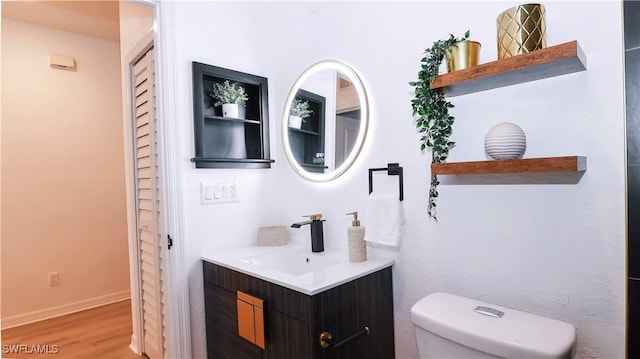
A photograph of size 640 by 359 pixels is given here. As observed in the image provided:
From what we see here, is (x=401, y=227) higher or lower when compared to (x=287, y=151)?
lower

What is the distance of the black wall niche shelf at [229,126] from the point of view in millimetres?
1760

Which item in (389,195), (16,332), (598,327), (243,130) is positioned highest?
(243,130)

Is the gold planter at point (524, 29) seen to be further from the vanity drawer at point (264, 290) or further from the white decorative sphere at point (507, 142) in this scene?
the vanity drawer at point (264, 290)

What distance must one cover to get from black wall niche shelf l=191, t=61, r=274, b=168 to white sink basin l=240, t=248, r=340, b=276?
0.52m

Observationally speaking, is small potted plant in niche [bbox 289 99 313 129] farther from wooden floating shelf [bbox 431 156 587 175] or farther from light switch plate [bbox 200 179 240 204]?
wooden floating shelf [bbox 431 156 587 175]

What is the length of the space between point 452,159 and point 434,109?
0.20m

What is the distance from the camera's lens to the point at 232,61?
1.92 m

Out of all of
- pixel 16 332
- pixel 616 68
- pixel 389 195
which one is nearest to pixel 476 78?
pixel 616 68

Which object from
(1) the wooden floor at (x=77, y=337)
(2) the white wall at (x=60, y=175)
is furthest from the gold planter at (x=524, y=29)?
(2) the white wall at (x=60, y=175)

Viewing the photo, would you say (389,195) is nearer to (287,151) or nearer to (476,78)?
(476,78)

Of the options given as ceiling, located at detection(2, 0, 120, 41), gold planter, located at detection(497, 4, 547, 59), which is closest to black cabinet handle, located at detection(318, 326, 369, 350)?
gold planter, located at detection(497, 4, 547, 59)

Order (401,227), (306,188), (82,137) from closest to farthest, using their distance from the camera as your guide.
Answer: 1. (401,227)
2. (306,188)
3. (82,137)

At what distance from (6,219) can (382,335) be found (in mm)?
3183

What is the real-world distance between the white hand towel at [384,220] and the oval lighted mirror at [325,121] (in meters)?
0.28
